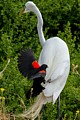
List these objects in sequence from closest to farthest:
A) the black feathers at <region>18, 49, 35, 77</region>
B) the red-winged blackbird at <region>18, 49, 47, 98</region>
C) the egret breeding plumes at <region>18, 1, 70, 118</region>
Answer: the red-winged blackbird at <region>18, 49, 47, 98</region>, the black feathers at <region>18, 49, 35, 77</region>, the egret breeding plumes at <region>18, 1, 70, 118</region>

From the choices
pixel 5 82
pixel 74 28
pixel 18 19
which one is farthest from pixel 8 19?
pixel 5 82

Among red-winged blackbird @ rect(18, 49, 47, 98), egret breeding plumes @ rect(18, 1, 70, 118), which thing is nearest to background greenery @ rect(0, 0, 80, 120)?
egret breeding plumes @ rect(18, 1, 70, 118)

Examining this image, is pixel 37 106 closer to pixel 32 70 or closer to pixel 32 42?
pixel 32 70

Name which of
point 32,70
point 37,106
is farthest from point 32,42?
point 32,70

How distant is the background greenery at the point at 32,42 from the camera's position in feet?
16.3

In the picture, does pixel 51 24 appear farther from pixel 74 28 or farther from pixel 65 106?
pixel 65 106

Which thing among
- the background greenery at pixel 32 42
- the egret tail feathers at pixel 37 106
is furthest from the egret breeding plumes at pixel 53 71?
the background greenery at pixel 32 42

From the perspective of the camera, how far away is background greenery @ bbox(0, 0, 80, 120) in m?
4.97

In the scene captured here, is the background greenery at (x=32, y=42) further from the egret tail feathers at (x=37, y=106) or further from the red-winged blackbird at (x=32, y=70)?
the red-winged blackbird at (x=32, y=70)

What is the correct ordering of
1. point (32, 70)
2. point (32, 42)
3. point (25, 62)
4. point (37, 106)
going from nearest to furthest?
1. point (32, 70)
2. point (25, 62)
3. point (37, 106)
4. point (32, 42)

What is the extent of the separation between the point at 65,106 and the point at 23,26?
1604 mm

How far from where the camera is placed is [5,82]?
5.04m

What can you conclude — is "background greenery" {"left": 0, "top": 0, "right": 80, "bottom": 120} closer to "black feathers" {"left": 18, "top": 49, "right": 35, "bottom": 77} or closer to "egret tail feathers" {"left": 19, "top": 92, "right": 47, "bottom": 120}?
"egret tail feathers" {"left": 19, "top": 92, "right": 47, "bottom": 120}

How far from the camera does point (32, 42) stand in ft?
20.3
